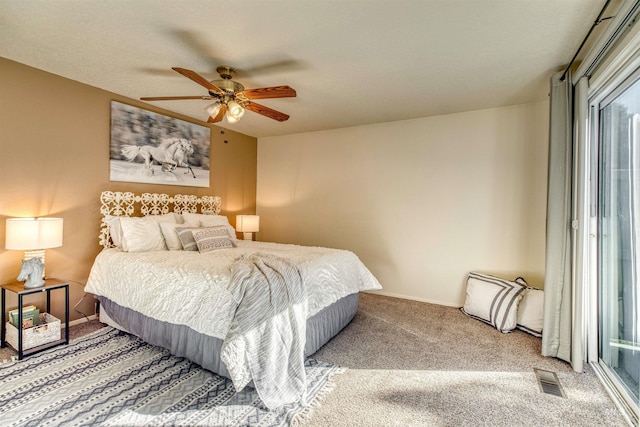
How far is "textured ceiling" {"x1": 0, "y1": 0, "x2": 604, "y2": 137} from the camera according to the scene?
1.94 m

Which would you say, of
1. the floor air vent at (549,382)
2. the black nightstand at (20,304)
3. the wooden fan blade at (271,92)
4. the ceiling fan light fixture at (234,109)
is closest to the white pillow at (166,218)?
the black nightstand at (20,304)

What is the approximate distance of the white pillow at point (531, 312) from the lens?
3.04m

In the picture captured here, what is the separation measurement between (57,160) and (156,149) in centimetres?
103

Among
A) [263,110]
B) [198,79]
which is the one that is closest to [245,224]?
[263,110]

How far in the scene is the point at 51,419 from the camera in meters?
1.81

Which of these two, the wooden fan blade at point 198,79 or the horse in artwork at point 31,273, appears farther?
the horse in artwork at point 31,273

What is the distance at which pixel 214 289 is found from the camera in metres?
2.22

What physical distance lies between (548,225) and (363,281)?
174 cm

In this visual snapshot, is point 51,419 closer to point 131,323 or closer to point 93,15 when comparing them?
point 131,323

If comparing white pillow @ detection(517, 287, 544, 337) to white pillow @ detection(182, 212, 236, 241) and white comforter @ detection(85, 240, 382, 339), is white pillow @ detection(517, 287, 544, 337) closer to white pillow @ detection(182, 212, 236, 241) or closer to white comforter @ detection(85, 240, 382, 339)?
white comforter @ detection(85, 240, 382, 339)

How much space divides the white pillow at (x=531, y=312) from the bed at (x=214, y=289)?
152 centimetres

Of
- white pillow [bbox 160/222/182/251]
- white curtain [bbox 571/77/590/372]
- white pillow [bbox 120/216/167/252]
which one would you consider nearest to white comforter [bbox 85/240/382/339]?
white pillow [bbox 120/216/167/252]

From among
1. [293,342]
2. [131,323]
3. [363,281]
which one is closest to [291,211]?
[363,281]

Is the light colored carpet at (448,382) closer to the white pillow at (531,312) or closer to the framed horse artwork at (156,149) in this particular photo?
the white pillow at (531,312)
